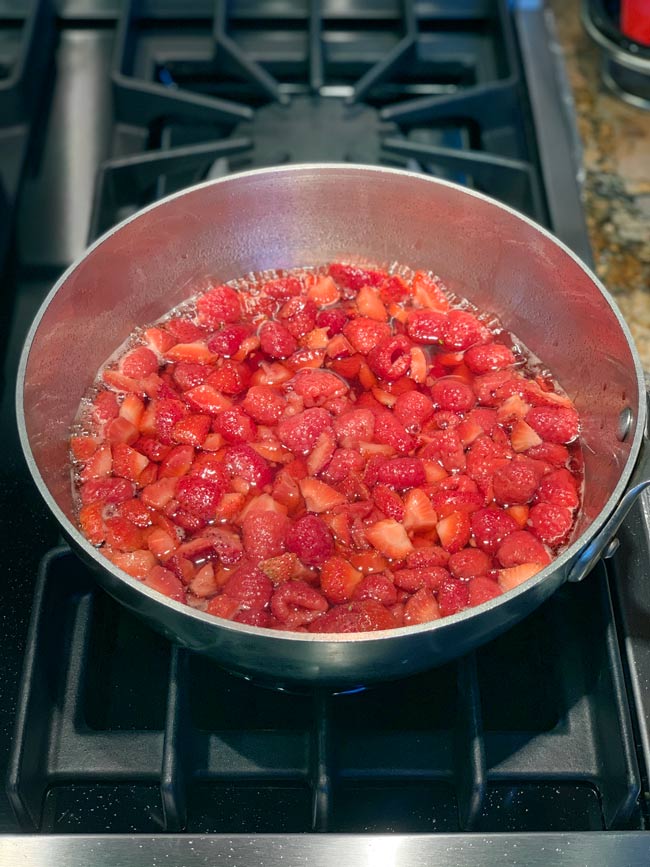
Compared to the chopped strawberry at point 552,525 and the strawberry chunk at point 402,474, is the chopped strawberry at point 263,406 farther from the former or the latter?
the chopped strawberry at point 552,525

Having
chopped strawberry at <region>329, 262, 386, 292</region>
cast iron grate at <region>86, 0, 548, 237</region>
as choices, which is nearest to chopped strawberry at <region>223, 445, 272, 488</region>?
chopped strawberry at <region>329, 262, 386, 292</region>

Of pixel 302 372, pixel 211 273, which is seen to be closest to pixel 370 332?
pixel 302 372

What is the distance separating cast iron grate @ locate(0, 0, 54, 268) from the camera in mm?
1392

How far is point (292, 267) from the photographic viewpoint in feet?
4.37

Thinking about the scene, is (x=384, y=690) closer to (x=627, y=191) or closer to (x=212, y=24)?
(x=627, y=191)

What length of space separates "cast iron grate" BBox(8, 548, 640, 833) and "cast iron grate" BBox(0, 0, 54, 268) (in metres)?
0.66

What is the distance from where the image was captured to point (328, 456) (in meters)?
1.08

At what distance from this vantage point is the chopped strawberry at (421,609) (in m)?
0.92

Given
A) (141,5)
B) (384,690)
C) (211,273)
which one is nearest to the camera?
(384,690)

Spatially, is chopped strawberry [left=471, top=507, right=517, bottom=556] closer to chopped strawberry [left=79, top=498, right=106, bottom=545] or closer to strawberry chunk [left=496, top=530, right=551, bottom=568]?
strawberry chunk [left=496, top=530, right=551, bottom=568]

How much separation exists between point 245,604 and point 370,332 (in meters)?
0.45

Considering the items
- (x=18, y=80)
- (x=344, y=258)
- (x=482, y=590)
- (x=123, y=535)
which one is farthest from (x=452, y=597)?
(x=18, y=80)

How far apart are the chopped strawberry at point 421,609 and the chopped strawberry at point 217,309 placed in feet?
1.68

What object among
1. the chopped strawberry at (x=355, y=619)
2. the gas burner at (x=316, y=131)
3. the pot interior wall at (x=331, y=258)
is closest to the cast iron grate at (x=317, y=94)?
the gas burner at (x=316, y=131)
